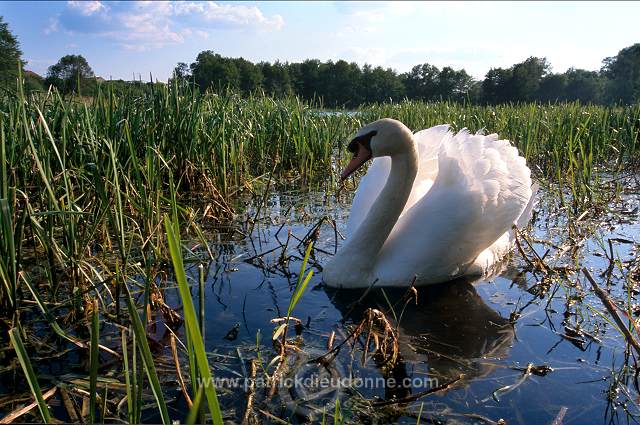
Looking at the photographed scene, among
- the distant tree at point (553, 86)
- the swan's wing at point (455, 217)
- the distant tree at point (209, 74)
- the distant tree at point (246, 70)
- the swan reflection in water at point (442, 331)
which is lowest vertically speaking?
the swan reflection in water at point (442, 331)

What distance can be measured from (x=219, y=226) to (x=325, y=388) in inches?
106

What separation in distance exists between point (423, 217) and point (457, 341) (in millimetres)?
1030

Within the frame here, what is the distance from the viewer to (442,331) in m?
2.97

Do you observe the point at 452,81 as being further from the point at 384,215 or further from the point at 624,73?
the point at 384,215

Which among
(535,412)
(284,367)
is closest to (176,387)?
(284,367)

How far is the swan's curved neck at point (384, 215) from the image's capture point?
3.57 m

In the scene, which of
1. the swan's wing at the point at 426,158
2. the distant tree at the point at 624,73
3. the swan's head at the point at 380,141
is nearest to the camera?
the swan's head at the point at 380,141

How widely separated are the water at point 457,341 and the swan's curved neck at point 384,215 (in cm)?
27

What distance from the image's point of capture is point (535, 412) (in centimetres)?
214

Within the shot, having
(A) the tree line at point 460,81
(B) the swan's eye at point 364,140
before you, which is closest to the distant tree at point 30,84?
(B) the swan's eye at point 364,140

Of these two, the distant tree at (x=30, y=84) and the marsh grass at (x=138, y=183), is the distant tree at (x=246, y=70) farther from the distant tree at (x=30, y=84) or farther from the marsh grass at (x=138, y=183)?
the distant tree at (x=30, y=84)

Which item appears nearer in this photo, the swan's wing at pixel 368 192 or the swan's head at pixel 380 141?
the swan's head at pixel 380 141

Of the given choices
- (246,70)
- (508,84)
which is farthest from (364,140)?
(508,84)

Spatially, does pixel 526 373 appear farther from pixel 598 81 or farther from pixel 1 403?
pixel 598 81
